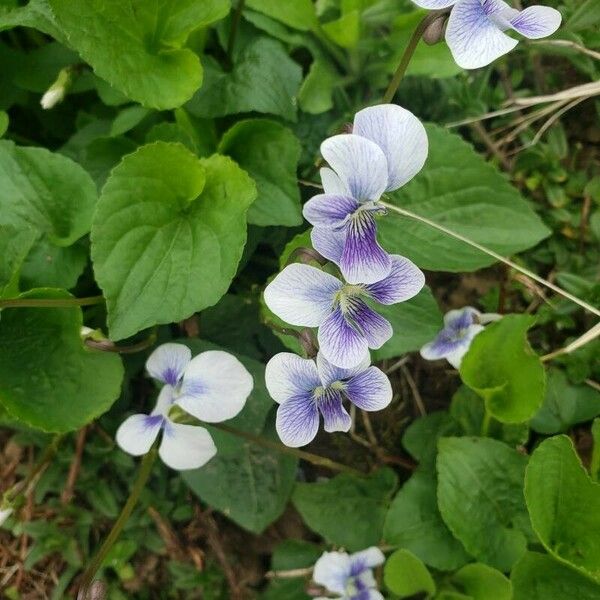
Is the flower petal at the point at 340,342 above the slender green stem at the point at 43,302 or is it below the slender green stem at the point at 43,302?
above

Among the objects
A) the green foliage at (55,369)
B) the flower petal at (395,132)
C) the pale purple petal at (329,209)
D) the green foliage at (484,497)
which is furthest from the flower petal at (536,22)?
the green foliage at (55,369)

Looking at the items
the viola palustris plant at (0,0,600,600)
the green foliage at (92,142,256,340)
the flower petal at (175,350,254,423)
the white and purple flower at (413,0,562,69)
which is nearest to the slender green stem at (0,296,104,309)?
the viola palustris plant at (0,0,600,600)

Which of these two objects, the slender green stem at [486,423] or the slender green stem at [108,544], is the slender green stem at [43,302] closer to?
the slender green stem at [108,544]

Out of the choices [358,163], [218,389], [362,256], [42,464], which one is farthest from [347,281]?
[42,464]

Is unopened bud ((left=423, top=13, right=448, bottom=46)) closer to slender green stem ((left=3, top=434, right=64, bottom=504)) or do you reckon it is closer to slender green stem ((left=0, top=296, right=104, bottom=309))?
slender green stem ((left=0, top=296, right=104, bottom=309))

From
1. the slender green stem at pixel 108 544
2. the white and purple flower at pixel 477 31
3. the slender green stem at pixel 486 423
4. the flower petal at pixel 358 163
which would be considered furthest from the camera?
the slender green stem at pixel 486 423

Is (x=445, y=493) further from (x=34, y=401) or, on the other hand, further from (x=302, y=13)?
(x=302, y=13)

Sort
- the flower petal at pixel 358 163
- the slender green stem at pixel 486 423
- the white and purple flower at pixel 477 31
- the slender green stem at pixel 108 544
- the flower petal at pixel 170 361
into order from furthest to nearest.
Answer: the slender green stem at pixel 486 423 → the flower petal at pixel 170 361 → the slender green stem at pixel 108 544 → the white and purple flower at pixel 477 31 → the flower petal at pixel 358 163

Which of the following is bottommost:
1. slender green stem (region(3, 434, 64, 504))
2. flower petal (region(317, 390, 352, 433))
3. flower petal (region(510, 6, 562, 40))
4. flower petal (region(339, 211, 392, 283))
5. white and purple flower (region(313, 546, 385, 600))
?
white and purple flower (region(313, 546, 385, 600))

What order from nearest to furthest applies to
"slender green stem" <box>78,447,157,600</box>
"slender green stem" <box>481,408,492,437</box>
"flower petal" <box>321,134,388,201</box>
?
"flower petal" <box>321,134,388,201</box>
"slender green stem" <box>78,447,157,600</box>
"slender green stem" <box>481,408,492,437</box>

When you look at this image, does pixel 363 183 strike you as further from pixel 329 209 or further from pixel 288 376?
pixel 288 376
